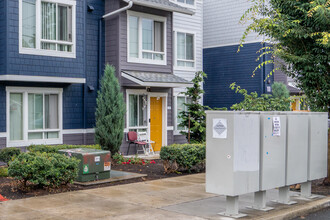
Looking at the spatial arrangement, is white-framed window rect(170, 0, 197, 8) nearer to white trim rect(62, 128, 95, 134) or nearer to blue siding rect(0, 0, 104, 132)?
blue siding rect(0, 0, 104, 132)

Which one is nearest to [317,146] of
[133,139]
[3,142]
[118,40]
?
[133,139]

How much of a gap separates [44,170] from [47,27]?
6.75 meters

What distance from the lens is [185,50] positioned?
20.5 meters

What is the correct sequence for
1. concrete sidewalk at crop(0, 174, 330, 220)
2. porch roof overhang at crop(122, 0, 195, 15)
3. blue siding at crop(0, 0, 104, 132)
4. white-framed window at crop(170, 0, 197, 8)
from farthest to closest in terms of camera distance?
1. white-framed window at crop(170, 0, 197, 8)
2. porch roof overhang at crop(122, 0, 195, 15)
3. blue siding at crop(0, 0, 104, 132)
4. concrete sidewalk at crop(0, 174, 330, 220)

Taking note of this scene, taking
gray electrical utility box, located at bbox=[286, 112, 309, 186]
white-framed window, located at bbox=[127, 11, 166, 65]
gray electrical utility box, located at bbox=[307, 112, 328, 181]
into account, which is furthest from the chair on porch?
gray electrical utility box, located at bbox=[286, 112, 309, 186]

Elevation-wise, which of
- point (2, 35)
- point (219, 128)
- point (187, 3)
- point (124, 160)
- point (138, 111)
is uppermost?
point (187, 3)

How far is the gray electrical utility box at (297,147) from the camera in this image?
28.3 feet

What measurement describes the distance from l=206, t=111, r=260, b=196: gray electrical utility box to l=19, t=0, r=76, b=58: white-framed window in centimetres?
858

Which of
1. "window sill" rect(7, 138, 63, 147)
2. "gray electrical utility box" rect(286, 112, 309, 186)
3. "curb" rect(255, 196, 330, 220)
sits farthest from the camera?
"window sill" rect(7, 138, 63, 147)

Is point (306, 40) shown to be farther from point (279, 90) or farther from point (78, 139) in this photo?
point (279, 90)

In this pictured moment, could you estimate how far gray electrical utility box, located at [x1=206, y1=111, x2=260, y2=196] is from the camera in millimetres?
7305

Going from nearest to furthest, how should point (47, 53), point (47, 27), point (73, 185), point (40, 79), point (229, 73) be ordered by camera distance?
point (73, 185) < point (40, 79) < point (47, 53) < point (47, 27) < point (229, 73)

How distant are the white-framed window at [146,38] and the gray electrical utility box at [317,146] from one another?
28.9 ft

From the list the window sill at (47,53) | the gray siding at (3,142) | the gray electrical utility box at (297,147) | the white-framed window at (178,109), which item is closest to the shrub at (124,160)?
the gray siding at (3,142)
